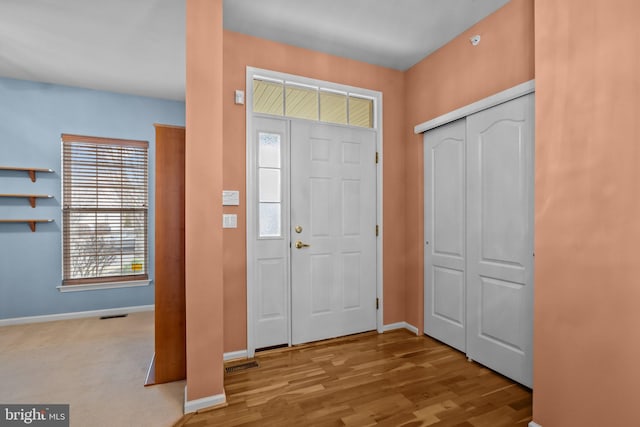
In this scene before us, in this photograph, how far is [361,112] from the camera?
3.38 m

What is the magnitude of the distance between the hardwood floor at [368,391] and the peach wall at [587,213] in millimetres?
488

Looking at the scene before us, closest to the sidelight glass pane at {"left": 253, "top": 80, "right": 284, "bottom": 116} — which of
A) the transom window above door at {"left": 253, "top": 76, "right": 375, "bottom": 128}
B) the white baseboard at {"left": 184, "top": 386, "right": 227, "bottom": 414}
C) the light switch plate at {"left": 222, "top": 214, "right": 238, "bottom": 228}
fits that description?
the transom window above door at {"left": 253, "top": 76, "right": 375, "bottom": 128}

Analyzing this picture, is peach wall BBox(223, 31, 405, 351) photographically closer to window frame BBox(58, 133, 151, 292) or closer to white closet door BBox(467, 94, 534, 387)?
white closet door BBox(467, 94, 534, 387)

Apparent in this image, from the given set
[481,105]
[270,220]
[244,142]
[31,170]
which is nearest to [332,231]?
[270,220]

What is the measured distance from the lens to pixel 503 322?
2438mm

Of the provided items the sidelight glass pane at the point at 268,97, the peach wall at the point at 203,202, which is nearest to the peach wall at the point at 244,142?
the sidelight glass pane at the point at 268,97

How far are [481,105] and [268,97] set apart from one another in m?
1.86

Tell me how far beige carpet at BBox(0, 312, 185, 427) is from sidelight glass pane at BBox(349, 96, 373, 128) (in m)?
2.86

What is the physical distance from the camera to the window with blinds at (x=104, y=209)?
3951mm


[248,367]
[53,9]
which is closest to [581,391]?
[248,367]

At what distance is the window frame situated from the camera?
154 inches

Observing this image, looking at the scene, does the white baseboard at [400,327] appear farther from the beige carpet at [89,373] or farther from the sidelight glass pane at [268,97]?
the sidelight glass pane at [268,97]

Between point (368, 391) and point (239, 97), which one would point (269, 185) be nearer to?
point (239, 97)

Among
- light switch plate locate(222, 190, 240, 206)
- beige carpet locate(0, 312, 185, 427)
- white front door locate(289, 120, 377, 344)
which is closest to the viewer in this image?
beige carpet locate(0, 312, 185, 427)
